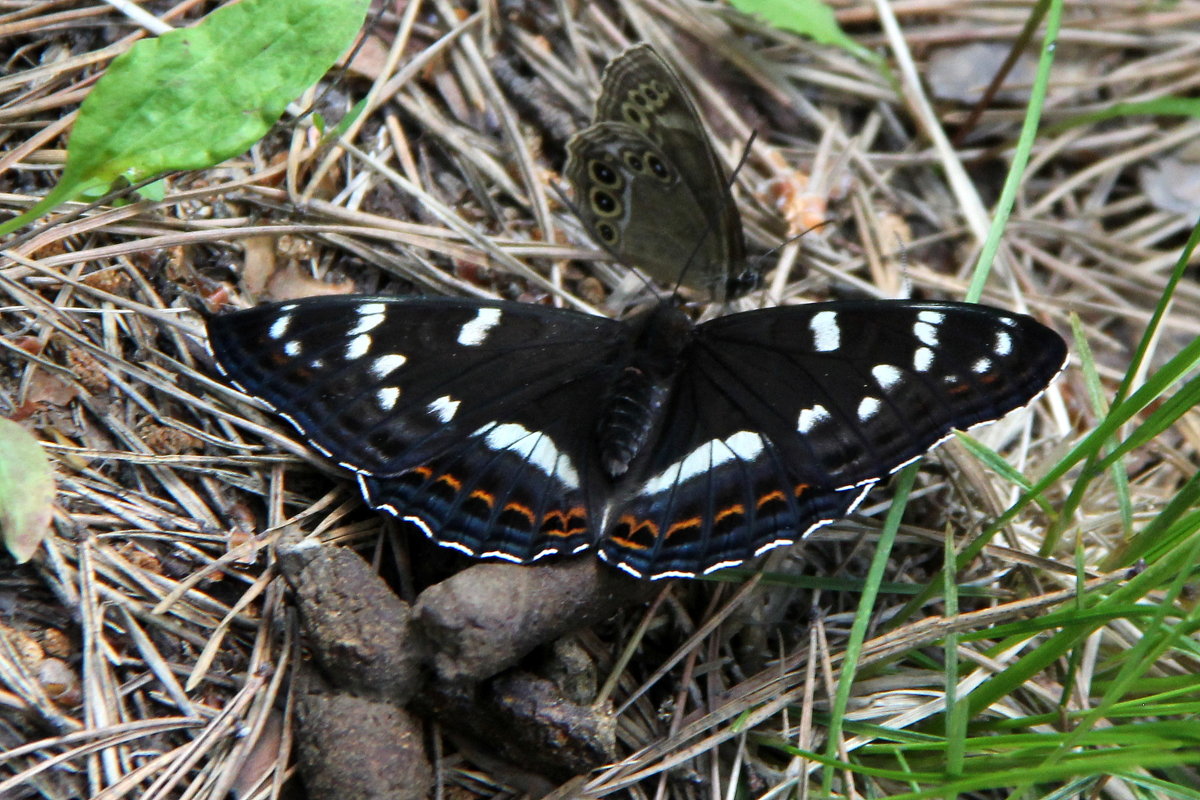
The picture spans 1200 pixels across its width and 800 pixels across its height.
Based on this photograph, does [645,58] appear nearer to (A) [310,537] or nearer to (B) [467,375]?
(B) [467,375]

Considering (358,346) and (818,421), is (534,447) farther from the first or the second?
(818,421)

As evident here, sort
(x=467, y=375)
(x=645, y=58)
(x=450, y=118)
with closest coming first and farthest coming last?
(x=467, y=375) → (x=645, y=58) → (x=450, y=118)

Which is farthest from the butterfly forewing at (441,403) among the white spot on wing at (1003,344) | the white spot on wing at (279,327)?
the white spot on wing at (1003,344)

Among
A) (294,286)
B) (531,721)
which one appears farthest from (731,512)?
(294,286)

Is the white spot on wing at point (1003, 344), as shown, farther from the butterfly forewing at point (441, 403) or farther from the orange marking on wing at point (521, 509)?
the orange marking on wing at point (521, 509)

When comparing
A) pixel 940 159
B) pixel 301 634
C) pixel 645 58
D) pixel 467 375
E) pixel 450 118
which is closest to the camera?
→ pixel 301 634

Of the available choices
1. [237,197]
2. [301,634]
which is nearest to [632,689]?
[301,634]

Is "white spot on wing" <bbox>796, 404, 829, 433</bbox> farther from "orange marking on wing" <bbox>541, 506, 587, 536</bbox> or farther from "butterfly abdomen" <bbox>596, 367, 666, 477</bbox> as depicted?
"orange marking on wing" <bbox>541, 506, 587, 536</bbox>
